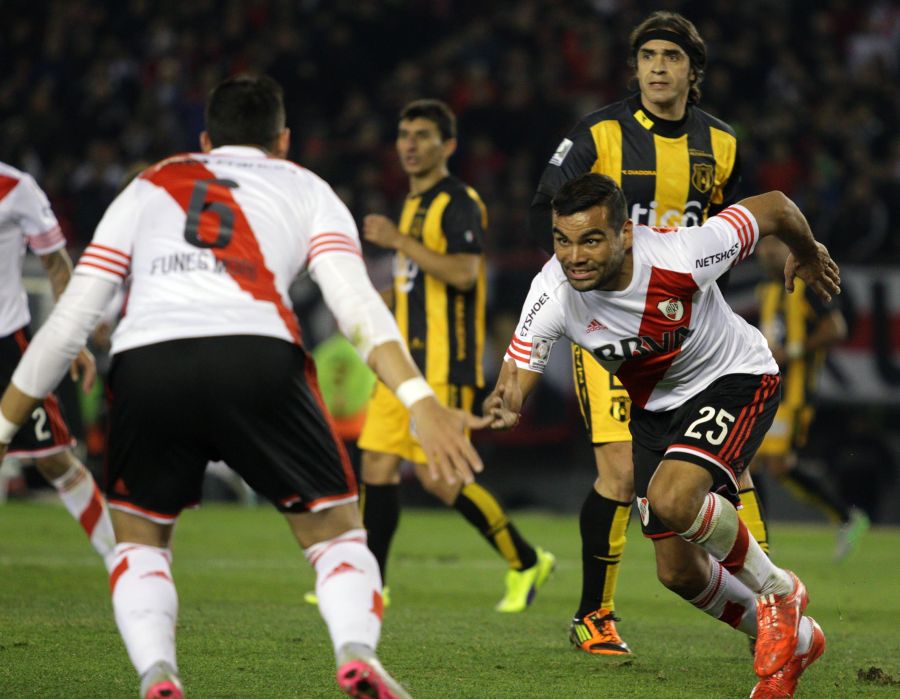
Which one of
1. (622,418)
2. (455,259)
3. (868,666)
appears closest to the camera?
(868,666)

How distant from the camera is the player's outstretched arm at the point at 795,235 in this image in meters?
4.88

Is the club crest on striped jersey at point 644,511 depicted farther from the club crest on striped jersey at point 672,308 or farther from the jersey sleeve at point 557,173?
the jersey sleeve at point 557,173

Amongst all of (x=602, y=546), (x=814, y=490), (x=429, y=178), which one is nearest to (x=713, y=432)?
(x=602, y=546)

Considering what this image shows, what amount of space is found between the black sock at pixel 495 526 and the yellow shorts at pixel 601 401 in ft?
4.93

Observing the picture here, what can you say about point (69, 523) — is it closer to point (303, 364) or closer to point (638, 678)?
point (638, 678)

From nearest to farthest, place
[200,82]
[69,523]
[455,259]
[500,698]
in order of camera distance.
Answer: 1. [500,698]
2. [455,259]
3. [69,523]
4. [200,82]

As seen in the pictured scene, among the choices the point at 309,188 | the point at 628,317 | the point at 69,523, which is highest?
the point at 309,188

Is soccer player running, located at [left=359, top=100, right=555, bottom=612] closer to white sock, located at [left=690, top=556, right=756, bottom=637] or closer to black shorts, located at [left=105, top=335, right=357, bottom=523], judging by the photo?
white sock, located at [left=690, top=556, right=756, bottom=637]

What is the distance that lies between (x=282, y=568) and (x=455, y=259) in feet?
8.35

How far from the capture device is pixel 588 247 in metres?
4.64

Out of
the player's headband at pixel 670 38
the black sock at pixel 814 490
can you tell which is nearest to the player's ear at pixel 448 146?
the player's headband at pixel 670 38

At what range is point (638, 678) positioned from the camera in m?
5.12

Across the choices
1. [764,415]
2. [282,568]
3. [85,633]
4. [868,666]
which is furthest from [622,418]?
[282,568]

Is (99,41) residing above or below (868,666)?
above
